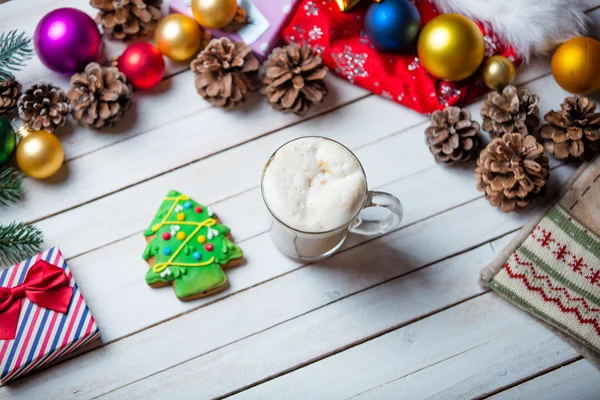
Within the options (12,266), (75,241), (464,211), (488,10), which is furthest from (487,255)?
(12,266)

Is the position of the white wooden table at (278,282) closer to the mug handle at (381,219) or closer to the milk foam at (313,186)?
the mug handle at (381,219)

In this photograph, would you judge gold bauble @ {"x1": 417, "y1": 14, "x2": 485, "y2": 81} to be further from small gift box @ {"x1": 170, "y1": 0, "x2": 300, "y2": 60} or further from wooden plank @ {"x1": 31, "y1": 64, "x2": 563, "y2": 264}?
small gift box @ {"x1": 170, "y1": 0, "x2": 300, "y2": 60}

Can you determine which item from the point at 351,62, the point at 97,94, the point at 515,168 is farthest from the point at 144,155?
the point at 515,168

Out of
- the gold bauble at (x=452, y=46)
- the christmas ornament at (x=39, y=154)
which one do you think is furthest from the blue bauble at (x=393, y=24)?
the christmas ornament at (x=39, y=154)

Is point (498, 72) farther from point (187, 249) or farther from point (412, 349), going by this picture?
point (187, 249)

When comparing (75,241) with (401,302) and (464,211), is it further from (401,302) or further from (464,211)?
(464,211)

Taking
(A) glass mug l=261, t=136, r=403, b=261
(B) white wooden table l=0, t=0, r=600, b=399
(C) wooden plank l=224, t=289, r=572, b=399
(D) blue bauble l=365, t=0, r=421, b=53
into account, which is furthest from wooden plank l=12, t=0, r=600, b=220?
(C) wooden plank l=224, t=289, r=572, b=399
